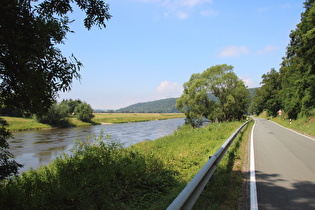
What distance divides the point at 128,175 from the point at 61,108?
53.2m

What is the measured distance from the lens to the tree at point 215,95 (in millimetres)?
33781

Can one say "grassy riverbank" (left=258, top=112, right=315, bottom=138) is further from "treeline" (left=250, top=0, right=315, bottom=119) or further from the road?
the road

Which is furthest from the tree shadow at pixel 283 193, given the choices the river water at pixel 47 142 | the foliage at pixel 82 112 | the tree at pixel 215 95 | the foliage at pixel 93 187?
the foliage at pixel 82 112

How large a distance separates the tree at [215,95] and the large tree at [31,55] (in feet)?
99.1

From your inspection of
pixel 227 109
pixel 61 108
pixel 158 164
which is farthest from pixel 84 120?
pixel 158 164

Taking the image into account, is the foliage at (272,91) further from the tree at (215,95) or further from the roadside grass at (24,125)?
the roadside grass at (24,125)

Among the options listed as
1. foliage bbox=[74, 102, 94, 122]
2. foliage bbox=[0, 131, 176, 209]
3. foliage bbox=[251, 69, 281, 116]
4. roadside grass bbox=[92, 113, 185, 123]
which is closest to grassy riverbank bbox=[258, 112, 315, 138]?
foliage bbox=[0, 131, 176, 209]

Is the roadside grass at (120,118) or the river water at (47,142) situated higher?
the roadside grass at (120,118)

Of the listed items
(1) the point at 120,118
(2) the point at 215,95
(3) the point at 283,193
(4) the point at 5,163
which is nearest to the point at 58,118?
(1) the point at 120,118

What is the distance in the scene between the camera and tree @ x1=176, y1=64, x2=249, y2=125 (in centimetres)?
3378

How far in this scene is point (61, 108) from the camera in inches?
2083

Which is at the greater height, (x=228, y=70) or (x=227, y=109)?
(x=228, y=70)

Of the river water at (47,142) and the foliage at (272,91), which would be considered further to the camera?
the foliage at (272,91)

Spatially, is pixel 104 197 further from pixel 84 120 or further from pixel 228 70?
pixel 84 120
